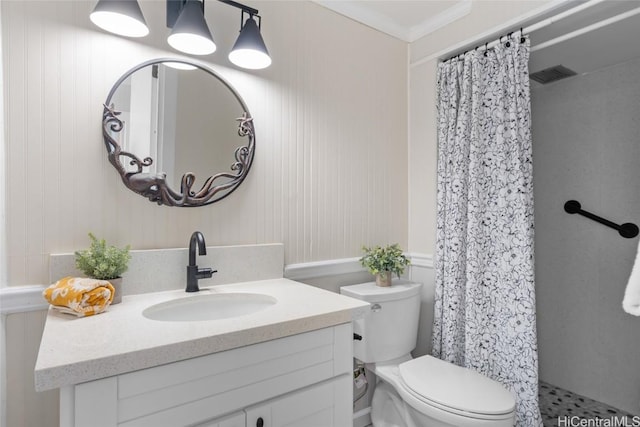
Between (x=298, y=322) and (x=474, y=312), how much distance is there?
46.5 inches

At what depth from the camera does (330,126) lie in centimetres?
194

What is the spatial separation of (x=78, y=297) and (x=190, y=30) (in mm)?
985

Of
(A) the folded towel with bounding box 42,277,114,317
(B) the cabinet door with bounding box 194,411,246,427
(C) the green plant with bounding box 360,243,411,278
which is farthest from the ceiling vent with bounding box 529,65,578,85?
(A) the folded towel with bounding box 42,277,114,317

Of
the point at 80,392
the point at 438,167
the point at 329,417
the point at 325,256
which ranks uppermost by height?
the point at 438,167

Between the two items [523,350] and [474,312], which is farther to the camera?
[474,312]

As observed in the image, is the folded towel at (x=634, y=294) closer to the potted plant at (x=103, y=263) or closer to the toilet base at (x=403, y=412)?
the toilet base at (x=403, y=412)

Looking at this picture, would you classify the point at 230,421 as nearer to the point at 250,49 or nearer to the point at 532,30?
the point at 250,49

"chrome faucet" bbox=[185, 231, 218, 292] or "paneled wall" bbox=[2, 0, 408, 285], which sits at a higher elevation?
"paneled wall" bbox=[2, 0, 408, 285]

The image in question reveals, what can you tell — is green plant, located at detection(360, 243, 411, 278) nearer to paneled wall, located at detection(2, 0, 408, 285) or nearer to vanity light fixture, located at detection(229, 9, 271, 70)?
paneled wall, located at detection(2, 0, 408, 285)

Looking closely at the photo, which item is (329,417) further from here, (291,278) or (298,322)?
(291,278)

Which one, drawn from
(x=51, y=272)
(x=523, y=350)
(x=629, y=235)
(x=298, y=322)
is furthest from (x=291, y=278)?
(x=629, y=235)

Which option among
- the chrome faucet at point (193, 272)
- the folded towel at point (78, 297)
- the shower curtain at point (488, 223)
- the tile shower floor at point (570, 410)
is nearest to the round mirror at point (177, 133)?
the chrome faucet at point (193, 272)

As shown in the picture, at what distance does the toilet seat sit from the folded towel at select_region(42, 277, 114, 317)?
1239 millimetres
